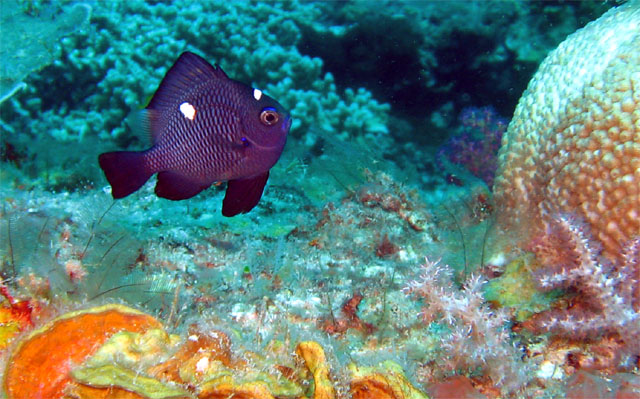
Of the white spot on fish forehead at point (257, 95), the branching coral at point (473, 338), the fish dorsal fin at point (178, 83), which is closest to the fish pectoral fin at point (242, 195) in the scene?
the white spot on fish forehead at point (257, 95)

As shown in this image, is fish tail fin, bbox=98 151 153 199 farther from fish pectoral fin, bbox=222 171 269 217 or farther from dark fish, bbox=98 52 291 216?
→ fish pectoral fin, bbox=222 171 269 217

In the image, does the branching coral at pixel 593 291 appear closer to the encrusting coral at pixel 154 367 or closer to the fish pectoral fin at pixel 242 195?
the encrusting coral at pixel 154 367

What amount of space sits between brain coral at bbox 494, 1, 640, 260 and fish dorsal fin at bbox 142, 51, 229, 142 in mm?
2385

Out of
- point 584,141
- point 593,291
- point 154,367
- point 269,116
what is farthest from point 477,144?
point 154,367

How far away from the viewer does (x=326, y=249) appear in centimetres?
374

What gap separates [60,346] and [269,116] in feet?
4.75

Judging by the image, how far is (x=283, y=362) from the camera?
1991mm

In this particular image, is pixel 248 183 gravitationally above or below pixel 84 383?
above

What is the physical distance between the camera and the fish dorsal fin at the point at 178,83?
7.24ft

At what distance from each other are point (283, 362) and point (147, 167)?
1249 millimetres

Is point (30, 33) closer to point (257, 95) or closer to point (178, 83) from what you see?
point (178, 83)

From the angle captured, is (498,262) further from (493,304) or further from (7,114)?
(7,114)

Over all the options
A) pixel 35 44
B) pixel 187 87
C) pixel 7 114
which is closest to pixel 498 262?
pixel 187 87

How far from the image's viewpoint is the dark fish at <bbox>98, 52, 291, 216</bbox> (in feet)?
7.00
